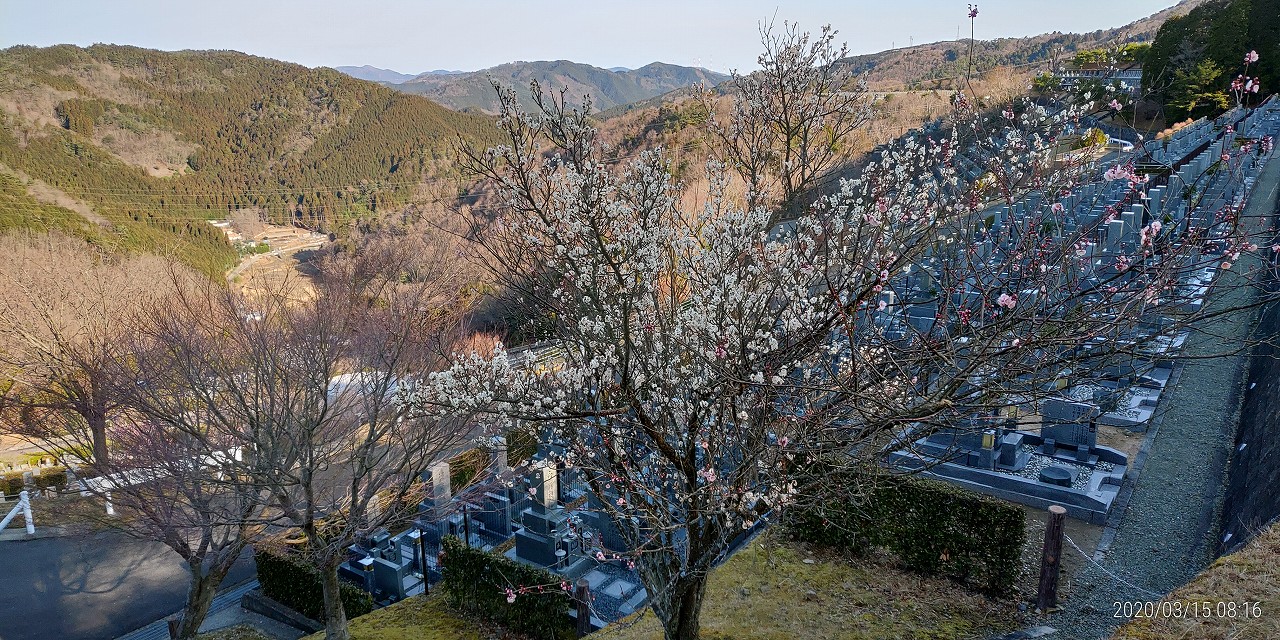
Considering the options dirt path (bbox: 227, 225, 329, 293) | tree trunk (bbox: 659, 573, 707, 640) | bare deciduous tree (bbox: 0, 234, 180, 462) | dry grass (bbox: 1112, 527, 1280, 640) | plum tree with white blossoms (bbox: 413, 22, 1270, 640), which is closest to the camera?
dry grass (bbox: 1112, 527, 1280, 640)

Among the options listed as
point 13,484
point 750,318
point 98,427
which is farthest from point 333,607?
point 13,484

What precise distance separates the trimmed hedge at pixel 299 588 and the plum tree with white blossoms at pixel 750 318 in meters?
5.17

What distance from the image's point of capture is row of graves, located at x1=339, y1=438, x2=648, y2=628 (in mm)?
8625

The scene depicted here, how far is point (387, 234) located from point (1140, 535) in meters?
41.0

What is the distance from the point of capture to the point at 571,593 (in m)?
7.54

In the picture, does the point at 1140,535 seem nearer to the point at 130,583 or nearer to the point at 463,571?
the point at 463,571

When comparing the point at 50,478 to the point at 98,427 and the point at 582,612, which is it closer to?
the point at 98,427

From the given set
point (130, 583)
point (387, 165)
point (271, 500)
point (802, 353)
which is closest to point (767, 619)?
point (802, 353)

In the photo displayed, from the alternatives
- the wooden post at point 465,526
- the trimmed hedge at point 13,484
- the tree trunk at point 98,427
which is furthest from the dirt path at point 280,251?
the wooden post at point 465,526

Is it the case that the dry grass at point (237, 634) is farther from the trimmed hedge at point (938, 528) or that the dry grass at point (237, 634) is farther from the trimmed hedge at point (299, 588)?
the trimmed hedge at point (938, 528)

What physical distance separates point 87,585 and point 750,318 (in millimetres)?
13520

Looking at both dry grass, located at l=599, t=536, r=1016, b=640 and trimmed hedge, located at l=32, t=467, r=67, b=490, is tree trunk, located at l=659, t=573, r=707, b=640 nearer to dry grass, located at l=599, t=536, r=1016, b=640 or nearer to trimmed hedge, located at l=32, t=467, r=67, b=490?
dry grass, located at l=599, t=536, r=1016, b=640

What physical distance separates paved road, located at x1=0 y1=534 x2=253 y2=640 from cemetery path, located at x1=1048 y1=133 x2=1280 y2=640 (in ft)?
42.1

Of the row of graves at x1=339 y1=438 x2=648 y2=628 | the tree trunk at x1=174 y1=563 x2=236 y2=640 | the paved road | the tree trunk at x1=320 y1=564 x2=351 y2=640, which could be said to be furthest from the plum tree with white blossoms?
the paved road
